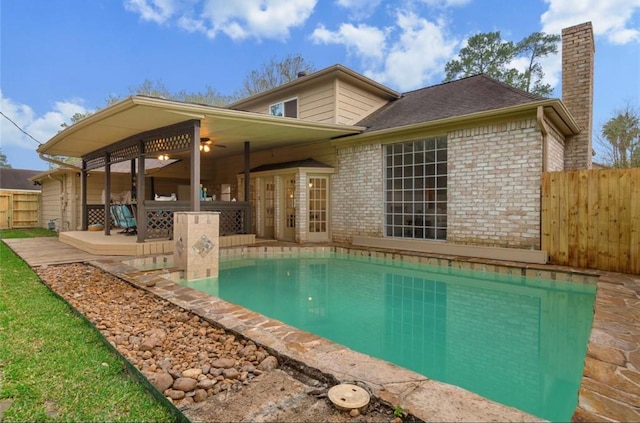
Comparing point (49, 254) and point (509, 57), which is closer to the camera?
point (49, 254)

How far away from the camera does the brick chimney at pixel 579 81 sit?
26.0ft

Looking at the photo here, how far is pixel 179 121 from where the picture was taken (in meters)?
6.81

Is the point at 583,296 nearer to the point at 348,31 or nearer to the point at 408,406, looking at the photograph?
the point at 408,406

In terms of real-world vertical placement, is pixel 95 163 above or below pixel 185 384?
above

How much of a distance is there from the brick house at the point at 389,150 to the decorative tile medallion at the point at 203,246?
34.8 inches

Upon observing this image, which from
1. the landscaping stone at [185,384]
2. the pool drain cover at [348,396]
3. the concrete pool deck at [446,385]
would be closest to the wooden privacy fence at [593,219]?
the concrete pool deck at [446,385]

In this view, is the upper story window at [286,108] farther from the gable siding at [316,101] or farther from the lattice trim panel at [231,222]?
the lattice trim panel at [231,222]

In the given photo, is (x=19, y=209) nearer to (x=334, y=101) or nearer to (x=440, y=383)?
(x=334, y=101)

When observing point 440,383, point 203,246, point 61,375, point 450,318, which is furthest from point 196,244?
point 440,383

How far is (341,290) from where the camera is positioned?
5492 millimetres

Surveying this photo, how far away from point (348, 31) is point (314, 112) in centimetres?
1095

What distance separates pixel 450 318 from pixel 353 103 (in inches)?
302

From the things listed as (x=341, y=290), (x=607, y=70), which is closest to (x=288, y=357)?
(x=341, y=290)

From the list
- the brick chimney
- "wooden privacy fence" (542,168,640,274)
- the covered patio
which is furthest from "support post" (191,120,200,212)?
the brick chimney
